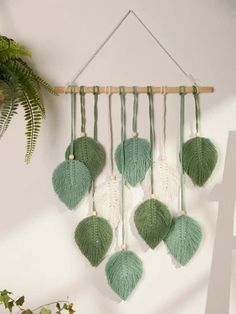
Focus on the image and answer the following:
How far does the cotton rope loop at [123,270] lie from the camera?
195cm

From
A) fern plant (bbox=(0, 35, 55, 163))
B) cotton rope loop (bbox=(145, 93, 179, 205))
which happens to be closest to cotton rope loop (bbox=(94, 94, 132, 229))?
cotton rope loop (bbox=(145, 93, 179, 205))

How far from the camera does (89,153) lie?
6.41 ft

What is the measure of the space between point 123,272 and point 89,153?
1.69ft

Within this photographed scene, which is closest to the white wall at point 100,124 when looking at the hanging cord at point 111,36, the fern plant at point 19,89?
the hanging cord at point 111,36

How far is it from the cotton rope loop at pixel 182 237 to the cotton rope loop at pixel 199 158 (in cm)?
4

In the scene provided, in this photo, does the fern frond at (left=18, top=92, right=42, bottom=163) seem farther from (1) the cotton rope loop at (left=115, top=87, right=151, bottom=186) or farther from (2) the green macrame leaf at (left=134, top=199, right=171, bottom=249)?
(2) the green macrame leaf at (left=134, top=199, right=171, bottom=249)

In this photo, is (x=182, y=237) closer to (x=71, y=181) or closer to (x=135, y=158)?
(x=135, y=158)

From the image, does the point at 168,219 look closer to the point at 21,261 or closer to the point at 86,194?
the point at 86,194

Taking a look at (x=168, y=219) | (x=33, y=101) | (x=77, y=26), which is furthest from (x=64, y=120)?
(x=168, y=219)

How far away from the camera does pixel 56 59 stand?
1998 millimetres

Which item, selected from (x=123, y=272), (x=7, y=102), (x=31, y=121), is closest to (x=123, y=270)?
(x=123, y=272)

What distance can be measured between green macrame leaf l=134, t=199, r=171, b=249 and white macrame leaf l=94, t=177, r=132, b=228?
0.08m

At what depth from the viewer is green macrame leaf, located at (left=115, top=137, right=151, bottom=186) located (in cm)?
197

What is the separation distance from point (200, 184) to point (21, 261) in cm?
83
